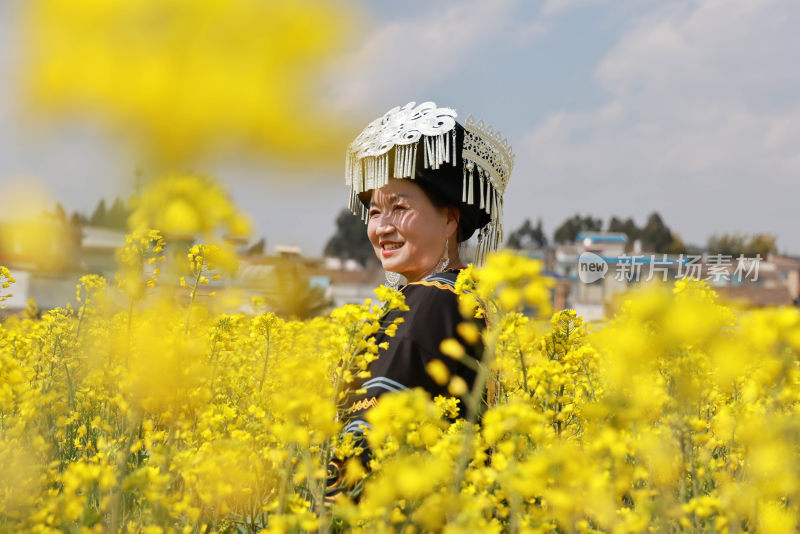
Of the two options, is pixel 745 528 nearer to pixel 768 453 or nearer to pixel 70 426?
pixel 768 453

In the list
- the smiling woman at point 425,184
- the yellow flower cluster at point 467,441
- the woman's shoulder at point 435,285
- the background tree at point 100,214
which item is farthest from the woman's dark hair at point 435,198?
the background tree at point 100,214

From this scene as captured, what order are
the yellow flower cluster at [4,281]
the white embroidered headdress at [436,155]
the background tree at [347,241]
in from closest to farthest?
1. the white embroidered headdress at [436,155]
2. the yellow flower cluster at [4,281]
3. the background tree at [347,241]

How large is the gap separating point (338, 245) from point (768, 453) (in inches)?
2291

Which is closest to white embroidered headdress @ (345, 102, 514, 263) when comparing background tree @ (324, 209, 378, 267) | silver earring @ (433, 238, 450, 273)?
silver earring @ (433, 238, 450, 273)

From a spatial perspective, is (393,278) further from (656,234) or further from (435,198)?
(656,234)

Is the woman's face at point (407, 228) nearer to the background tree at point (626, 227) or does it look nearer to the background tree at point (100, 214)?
the background tree at point (100, 214)

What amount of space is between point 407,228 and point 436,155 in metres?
0.25

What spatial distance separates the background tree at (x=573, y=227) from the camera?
2668 inches

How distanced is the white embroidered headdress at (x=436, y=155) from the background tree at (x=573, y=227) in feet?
221

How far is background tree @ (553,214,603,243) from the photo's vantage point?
67.8m

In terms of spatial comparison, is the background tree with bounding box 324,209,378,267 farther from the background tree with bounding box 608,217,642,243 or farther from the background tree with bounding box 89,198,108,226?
the background tree with bounding box 89,198,108,226

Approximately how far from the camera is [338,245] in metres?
58.8

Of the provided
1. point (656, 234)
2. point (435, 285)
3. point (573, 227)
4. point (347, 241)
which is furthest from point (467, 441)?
point (573, 227)

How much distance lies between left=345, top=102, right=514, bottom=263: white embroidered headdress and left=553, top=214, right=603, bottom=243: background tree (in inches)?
2650
